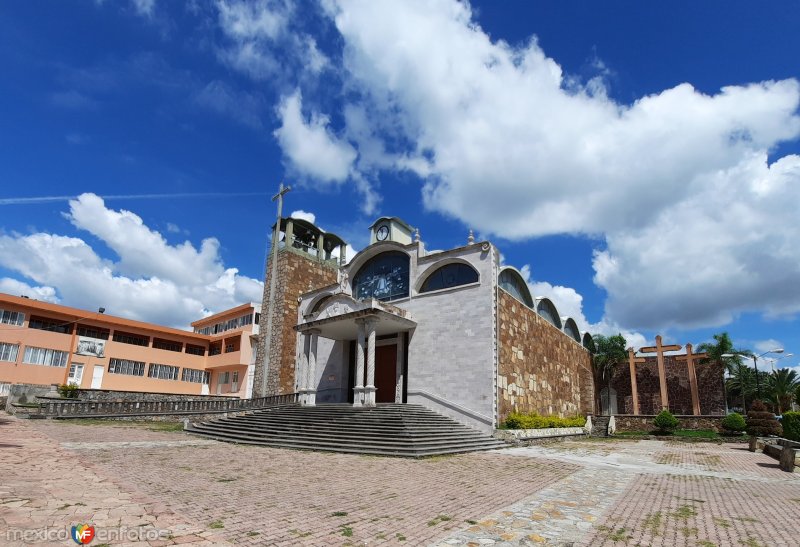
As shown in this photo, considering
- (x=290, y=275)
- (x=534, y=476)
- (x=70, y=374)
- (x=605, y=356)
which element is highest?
(x=290, y=275)

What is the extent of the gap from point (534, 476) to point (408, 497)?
13.2 ft

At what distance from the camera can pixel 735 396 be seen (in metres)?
51.9

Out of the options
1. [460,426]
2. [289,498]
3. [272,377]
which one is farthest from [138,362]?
[289,498]

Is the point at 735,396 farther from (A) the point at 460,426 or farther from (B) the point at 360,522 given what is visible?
(B) the point at 360,522

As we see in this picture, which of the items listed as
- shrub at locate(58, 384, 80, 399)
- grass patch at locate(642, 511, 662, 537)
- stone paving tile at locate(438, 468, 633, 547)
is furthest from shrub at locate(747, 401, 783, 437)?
shrub at locate(58, 384, 80, 399)

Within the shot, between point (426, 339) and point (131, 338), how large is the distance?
1070 inches

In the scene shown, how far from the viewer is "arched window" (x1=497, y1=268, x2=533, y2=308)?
21.1 meters

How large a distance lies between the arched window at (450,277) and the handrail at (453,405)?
4663mm

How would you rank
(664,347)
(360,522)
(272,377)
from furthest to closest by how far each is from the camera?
(664,347) → (272,377) → (360,522)

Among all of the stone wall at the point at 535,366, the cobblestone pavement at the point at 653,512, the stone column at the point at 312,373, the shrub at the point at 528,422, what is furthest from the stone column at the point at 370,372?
the cobblestone pavement at the point at 653,512

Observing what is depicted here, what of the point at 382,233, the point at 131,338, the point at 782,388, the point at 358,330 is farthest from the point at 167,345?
the point at 782,388

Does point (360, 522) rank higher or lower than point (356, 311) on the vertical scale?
lower

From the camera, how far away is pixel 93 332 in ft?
109

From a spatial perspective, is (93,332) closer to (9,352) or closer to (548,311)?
(9,352)
